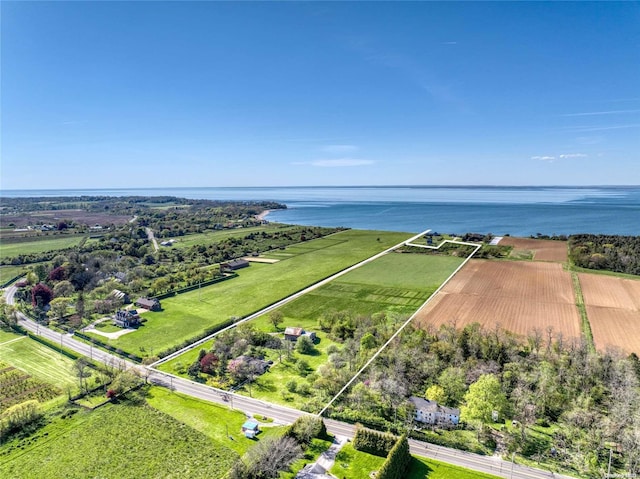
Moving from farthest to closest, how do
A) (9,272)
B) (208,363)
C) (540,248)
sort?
(540,248)
(9,272)
(208,363)

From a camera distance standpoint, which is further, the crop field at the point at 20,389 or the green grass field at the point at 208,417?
the crop field at the point at 20,389

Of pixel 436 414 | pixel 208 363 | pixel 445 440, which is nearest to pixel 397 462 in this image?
pixel 445 440

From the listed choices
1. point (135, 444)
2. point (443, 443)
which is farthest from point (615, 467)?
point (135, 444)

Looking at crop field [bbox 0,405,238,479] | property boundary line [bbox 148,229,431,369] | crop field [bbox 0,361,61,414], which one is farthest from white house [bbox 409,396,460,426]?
crop field [bbox 0,361,61,414]

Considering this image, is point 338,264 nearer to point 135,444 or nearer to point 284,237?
point 284,237

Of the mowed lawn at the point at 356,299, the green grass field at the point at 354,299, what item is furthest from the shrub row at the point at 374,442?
the green grass field at the point at 354,299

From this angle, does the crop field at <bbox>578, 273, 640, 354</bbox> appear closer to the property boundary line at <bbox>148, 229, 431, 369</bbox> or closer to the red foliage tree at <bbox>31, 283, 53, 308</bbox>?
the property boundary line at <bbox>148, 229, 431, 369</bbox>

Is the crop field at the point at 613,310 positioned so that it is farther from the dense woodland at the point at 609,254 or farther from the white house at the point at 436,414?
the white house at the point at 436,414

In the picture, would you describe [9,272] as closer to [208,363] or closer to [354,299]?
[208,363]
